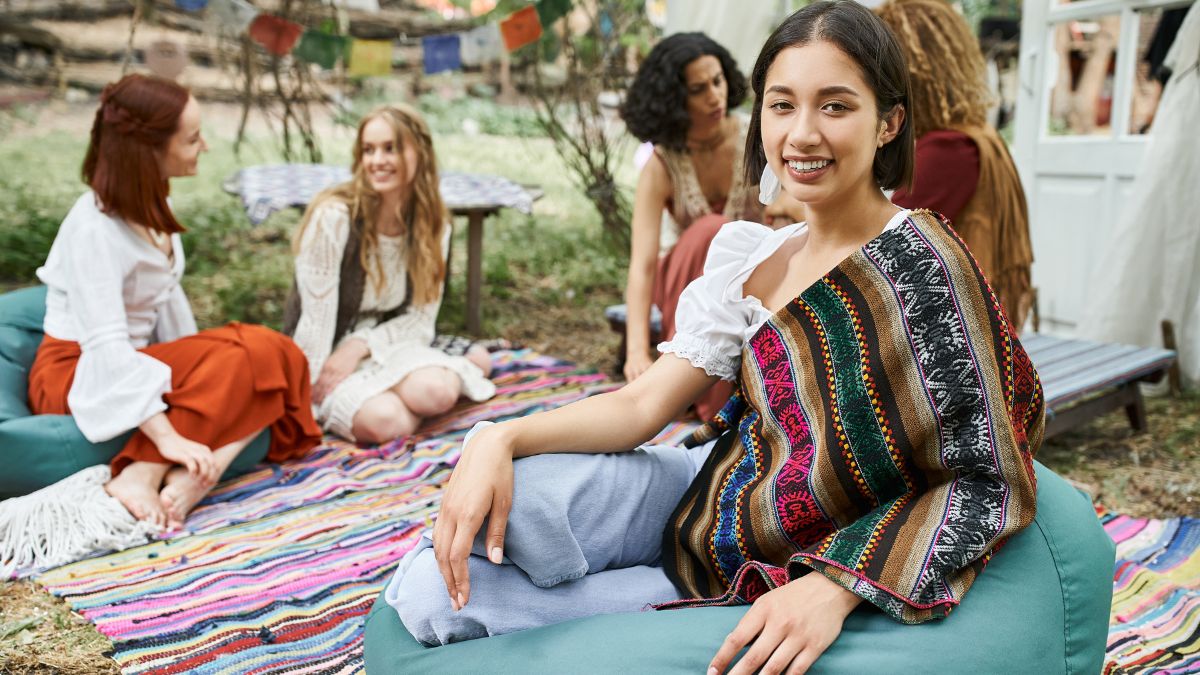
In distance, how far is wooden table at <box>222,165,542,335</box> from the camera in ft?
14.1

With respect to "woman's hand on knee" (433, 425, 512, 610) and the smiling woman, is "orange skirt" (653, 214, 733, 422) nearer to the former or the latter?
the smiling woman

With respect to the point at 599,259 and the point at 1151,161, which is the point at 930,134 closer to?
the point at 1151,161

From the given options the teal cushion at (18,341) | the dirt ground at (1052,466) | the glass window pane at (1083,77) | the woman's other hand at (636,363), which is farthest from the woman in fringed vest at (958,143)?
the teal cushion at (18,341)

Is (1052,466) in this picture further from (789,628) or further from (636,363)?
(789,628)

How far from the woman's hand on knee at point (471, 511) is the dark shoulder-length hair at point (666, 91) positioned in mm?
2273

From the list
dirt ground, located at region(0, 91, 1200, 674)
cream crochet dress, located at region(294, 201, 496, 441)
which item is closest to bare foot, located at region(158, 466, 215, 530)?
dirt ground, located at region(0, 91, 1200, 674)

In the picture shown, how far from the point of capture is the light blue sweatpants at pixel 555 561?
1.53m

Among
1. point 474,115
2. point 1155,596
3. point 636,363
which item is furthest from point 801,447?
point 474,115

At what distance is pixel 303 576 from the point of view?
2.56m

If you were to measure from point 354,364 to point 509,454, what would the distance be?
2281mm

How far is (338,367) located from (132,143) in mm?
1077

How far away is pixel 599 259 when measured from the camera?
704 cm

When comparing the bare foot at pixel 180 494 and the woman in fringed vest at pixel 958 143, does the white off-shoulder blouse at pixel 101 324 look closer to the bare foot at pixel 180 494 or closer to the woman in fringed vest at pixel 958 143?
the bare foot at pixel 180 494

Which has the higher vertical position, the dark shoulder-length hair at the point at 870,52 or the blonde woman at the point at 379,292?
the dark shoulder-length hair at the point at 870,52
